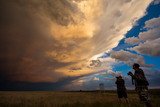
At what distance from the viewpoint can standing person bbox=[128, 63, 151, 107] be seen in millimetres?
10984

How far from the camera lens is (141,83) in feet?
36.6

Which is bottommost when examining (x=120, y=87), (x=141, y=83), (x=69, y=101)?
(x=141, y=83)

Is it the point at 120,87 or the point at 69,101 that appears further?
the point at 69,101

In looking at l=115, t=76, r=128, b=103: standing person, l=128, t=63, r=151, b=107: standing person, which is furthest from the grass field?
l=128, t=63, r=151, b=107: standing person

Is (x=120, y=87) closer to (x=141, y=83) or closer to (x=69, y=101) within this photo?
(x=141, y=83)

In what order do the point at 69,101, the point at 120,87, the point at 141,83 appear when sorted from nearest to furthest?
the point at 141,83
the point at 120,87
the point at 69,101

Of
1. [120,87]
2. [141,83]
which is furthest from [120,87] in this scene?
A: [141,83]

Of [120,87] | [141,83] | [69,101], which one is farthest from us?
[69,101]

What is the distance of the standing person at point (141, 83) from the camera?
11.0m

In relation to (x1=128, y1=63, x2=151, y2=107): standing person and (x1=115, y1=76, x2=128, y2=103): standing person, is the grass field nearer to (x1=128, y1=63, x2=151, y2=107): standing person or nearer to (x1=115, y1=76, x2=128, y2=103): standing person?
(x1=115, y1=76, x2=128, y2=103): standing person

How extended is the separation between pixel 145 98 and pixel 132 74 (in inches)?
47.5

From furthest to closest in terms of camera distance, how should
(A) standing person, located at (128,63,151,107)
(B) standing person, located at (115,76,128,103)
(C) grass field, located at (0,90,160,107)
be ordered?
(B) standing person, located at (115,76,128,103), (C) grass field, located at (0,90,160,107), (A) standing person, located at (128,63,151,107)

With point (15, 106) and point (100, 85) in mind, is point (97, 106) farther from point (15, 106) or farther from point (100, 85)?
point (100, 85)

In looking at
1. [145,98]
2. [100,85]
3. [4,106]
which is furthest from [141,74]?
Result: [100,85]
